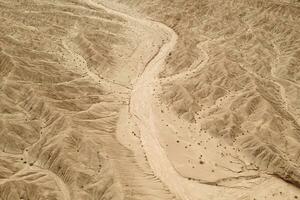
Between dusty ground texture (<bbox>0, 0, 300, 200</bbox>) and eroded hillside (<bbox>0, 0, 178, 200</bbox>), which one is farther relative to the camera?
dusty ground texture (<bbox>0, 0, 300, 200</bbox>)

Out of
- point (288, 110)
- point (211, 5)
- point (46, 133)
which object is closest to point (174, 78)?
point (288, 110)

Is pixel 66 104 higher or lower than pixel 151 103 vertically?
lower

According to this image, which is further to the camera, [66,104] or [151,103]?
[151,103]

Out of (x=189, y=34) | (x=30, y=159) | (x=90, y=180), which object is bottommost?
(x=30, y=159)

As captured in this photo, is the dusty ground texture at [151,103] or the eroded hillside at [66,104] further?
the dusty ground texture at [151,103]

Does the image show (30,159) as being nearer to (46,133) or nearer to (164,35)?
(46,133)

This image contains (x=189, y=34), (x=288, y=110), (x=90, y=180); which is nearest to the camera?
(x=90, y=180)

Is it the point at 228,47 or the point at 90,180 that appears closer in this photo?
the point at 90,180

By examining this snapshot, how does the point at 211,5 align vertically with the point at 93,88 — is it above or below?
above
